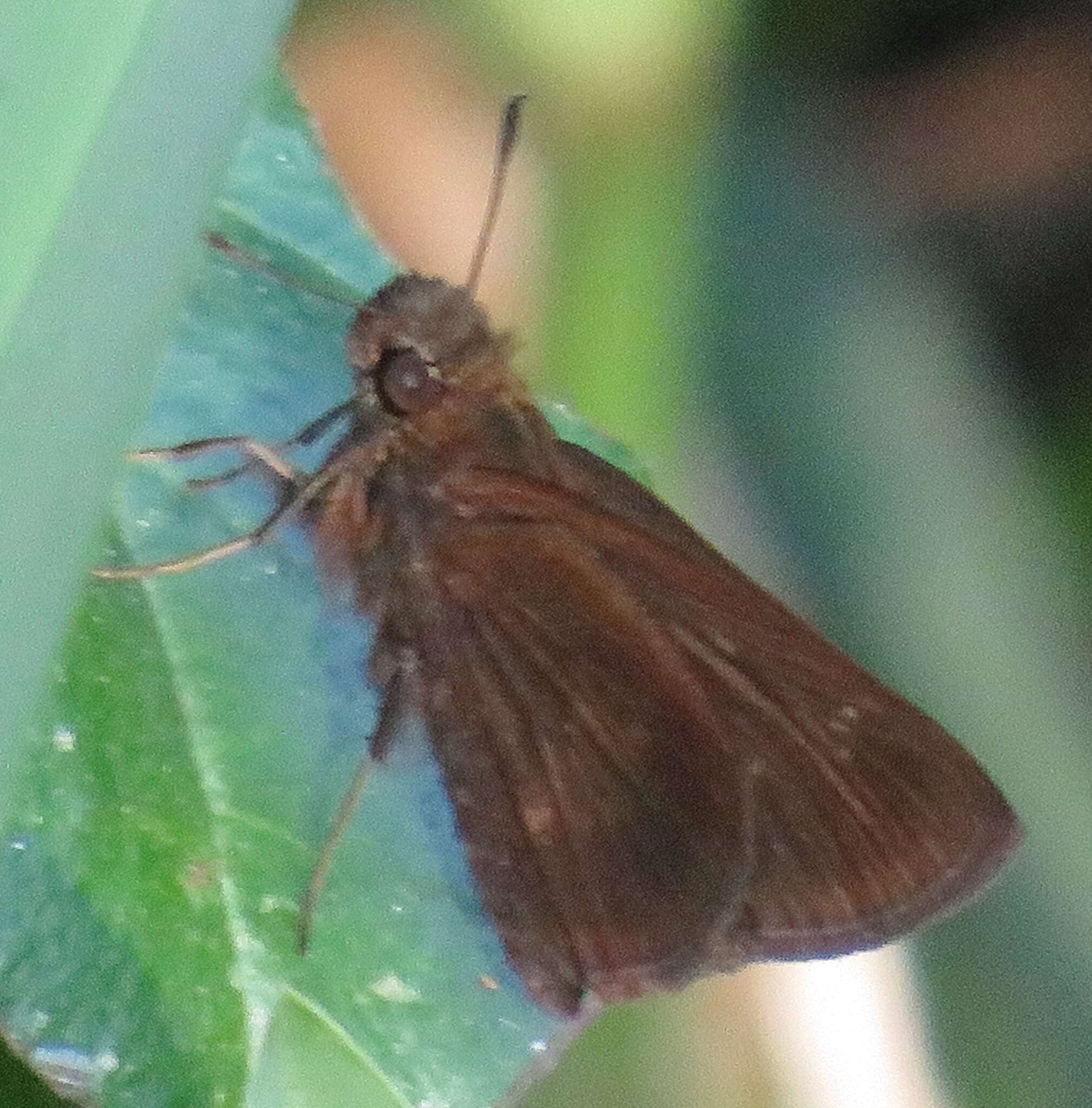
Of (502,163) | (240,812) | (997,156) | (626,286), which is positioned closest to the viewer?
(240,812)

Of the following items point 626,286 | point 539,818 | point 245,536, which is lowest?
point 539,818

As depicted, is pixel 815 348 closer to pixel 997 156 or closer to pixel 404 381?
pixel 997 156

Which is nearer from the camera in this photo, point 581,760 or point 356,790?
point 356,790

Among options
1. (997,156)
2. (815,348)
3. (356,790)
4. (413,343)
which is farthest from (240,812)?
(997,156)

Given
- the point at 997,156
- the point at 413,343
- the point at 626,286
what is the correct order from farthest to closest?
1. the point at 997,156
2. the point at 626,286
3. the point at 413,343

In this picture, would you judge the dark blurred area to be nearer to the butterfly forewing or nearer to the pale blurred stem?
the pale blurred stem
